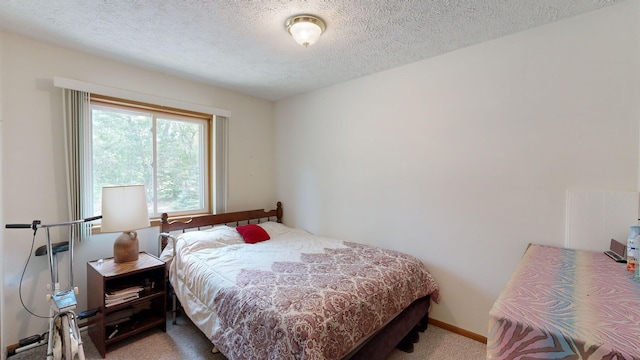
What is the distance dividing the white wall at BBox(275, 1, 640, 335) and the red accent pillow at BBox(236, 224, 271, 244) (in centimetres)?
87

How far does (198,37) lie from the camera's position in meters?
2.19

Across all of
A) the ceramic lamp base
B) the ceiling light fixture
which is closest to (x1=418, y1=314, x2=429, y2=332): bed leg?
the ceiling light fixture

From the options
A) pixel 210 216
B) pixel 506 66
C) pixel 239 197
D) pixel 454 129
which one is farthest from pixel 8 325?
pixel 506 66

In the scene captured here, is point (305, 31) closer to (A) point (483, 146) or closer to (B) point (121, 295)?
(A) point (483, 146)

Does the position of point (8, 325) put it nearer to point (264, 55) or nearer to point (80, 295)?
point (80, 295)

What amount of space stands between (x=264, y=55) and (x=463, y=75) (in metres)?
1.83

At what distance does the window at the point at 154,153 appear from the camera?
8.71 ft

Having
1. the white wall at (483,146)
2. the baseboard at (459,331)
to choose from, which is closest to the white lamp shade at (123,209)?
the white wall at (483,146)

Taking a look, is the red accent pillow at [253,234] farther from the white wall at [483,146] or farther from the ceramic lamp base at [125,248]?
the ceramic lamp base at [125,248]

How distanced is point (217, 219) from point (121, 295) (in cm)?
130

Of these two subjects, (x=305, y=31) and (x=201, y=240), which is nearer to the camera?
(x=305, y=31)

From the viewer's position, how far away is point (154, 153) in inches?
119

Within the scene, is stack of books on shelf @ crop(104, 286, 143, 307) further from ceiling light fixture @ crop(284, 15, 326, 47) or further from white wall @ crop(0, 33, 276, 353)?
ceiling light fixture @ crop(284, 15, 326, 47)

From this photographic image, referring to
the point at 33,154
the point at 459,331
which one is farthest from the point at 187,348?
the point at 459,331
